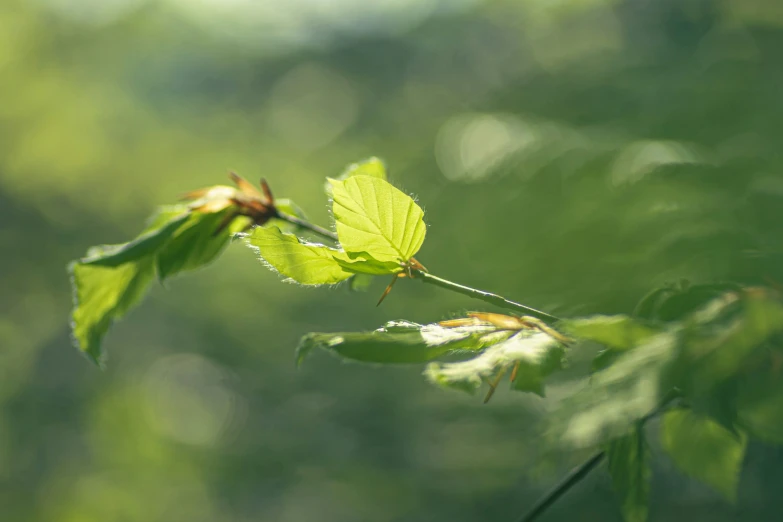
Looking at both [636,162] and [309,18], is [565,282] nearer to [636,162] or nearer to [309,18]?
[636,162]

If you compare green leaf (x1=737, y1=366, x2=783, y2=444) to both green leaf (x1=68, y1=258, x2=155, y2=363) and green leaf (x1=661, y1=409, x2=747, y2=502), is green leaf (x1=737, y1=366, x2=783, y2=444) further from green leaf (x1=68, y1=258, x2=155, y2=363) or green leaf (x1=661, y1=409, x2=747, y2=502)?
green leaf (x1=68, y1=258, x2=155, y2=363)

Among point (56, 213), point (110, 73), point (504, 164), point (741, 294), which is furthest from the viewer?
point (110, 73)

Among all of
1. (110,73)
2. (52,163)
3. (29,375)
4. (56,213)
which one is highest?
(110,73)

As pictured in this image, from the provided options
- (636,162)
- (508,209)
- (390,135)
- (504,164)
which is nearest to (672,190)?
(636,162)

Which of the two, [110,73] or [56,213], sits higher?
[110,73]

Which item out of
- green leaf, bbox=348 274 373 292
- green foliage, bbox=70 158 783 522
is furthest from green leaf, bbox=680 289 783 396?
green leaf, bbox=348 274 373 292

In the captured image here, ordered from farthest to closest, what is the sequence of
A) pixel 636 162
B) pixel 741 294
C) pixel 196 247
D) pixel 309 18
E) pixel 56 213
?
pixel 309 18 < pixel 56 213 < pixel 636 162 < pixel 196 247 < pixel 741 294

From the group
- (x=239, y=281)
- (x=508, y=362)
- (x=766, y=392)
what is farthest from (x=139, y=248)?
(x=239, y=281)
